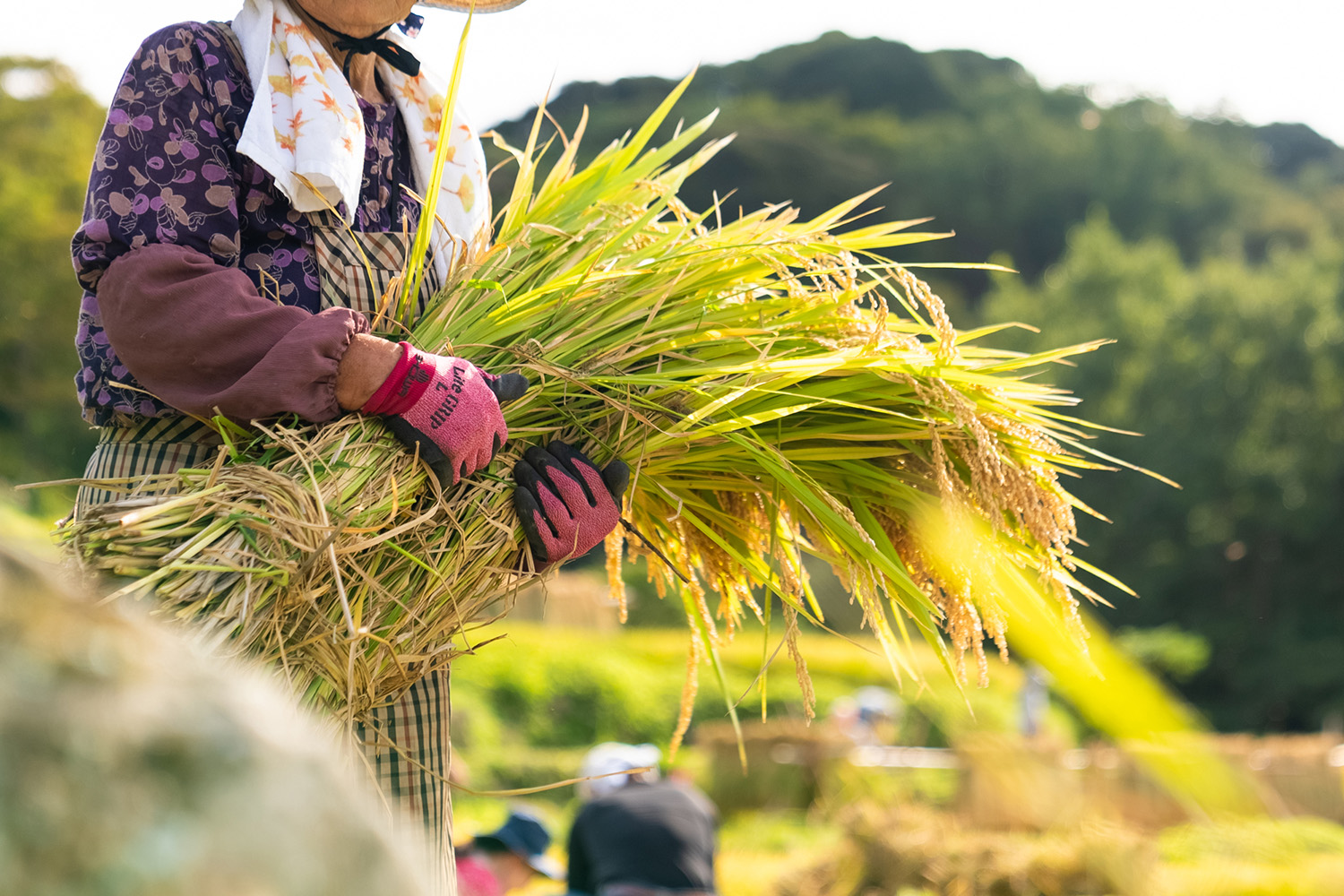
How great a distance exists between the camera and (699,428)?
1540mm

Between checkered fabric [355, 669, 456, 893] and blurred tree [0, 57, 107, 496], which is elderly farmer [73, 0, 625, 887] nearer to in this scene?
checkered fabric [355, 669, 456, 893]

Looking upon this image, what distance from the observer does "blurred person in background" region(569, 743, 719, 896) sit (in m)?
3.56

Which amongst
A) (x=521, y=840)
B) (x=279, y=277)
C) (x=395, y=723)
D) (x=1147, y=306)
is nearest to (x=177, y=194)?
(x=279, y=277)

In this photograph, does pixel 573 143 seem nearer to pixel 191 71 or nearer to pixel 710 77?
pixel 191 71

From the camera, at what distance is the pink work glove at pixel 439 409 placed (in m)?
1.28

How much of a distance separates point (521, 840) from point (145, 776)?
4.10 metres

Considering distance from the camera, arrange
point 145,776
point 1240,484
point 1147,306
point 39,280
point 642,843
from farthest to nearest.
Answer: point 1147,306
point 1240,484
point 39,280
point 642,843
point 145,776

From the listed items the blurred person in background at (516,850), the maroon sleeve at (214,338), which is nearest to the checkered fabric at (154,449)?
the maroon sleeve at (214,338)

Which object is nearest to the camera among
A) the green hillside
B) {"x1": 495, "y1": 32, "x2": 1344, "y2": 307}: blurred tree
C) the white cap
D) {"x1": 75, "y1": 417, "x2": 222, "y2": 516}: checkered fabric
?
{"x1": 75, "y1": 417, "x2": 222, "y2": 516}: checkered fabric

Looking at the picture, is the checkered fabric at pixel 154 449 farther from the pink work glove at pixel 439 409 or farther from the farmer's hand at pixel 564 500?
the farmer's hand at pixel 564 500

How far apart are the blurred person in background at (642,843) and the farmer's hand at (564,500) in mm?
2184

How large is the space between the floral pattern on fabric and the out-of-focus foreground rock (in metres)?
1.03

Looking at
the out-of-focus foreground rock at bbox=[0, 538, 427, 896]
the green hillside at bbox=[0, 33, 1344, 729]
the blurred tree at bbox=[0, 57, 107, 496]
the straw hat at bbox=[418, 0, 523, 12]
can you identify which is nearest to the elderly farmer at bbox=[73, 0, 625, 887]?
the straw hat at bbox=[418, 0, 523, 12]

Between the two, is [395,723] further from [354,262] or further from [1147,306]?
[1147,306]
